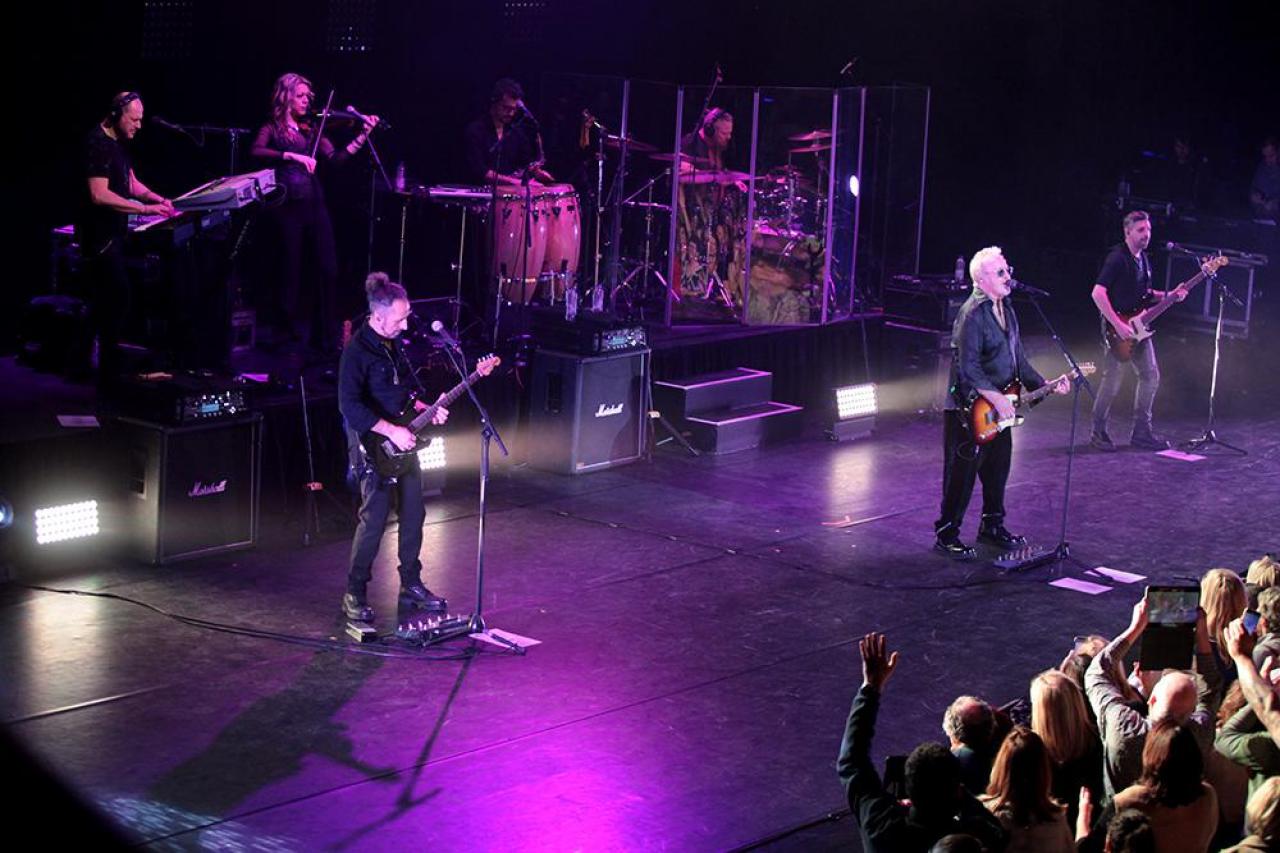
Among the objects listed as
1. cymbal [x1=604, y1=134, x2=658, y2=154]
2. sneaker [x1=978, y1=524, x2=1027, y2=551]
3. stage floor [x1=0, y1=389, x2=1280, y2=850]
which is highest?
cymbal [x1=604, y1=134, x2=658, y2=154]

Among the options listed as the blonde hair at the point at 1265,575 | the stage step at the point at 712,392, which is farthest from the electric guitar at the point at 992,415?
the stage step at the point at 712,392

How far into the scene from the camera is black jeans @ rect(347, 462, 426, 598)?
9.19 m

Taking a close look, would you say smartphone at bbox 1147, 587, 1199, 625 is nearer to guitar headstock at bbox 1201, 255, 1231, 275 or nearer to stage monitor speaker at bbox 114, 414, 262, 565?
stage monitor speaker at bbox 114, 414, 262, 565

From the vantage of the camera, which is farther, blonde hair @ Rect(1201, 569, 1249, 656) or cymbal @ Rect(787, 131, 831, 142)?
cymbal @ Rect(787, 131, 831, 142)

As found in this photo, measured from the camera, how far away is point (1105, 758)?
243 inches

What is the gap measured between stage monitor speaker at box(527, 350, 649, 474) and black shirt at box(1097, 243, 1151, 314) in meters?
3.73

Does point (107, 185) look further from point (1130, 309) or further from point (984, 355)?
point (1130, 309)

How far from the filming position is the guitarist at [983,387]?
35.1ft

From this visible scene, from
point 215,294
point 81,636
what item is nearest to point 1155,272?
point 215,294

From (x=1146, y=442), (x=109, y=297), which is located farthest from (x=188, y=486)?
(x=1146, y=442)

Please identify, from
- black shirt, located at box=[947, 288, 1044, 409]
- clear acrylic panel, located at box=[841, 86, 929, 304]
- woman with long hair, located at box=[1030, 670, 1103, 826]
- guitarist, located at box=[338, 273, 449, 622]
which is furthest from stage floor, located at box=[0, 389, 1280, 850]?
clear acrylic panel, located at box=[841, 86, 929, 304]

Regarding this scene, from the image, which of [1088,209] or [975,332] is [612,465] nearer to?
[975,332]

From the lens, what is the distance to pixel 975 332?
35.1ft

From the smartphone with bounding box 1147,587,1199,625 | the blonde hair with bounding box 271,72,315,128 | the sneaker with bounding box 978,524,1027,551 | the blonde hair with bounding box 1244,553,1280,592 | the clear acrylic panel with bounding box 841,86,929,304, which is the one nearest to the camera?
the smartphone with bounding box 1147,587,1199,625
